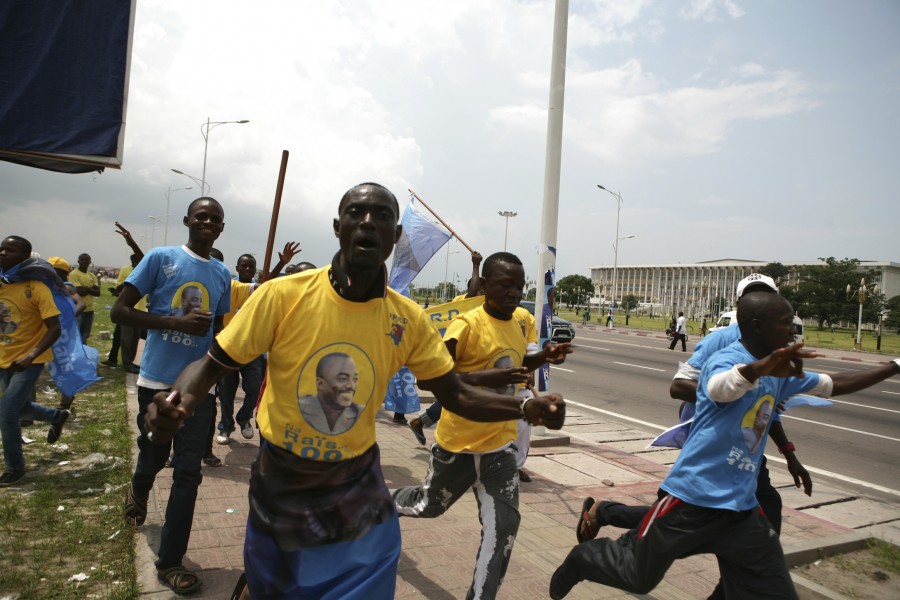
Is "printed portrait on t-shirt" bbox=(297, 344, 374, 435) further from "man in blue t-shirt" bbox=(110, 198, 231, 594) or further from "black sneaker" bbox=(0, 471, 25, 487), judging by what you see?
"black sneaker" bbox=(0, 471, 25, 487)

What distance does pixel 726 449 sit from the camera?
288 centimetres

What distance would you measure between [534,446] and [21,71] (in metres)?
6.02

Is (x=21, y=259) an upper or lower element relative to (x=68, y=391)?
upper

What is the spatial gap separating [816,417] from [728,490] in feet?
31.9

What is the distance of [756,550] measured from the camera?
281cm

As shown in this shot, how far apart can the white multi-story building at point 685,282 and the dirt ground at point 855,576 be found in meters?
114

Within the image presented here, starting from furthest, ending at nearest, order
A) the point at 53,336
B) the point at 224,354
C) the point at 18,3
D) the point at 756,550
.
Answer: the point at 53,336 → the point at 18,3 → the point at 756,550 → the point at 224,354

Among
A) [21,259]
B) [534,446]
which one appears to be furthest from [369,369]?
[534,446]

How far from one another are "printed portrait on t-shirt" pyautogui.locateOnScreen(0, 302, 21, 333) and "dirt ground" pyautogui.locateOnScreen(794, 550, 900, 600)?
241 inches

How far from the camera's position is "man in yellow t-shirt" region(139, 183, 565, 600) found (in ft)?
6.93

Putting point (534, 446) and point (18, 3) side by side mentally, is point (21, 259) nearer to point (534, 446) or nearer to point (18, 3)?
point (18, 3)

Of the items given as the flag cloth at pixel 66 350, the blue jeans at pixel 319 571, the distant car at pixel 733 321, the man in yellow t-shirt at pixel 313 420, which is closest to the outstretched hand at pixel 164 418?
the man in yellow t-shirt at pixel 313 420

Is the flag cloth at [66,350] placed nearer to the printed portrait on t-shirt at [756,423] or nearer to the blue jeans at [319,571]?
the blue jeans at [319,571]

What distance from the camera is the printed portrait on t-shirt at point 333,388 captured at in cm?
215
